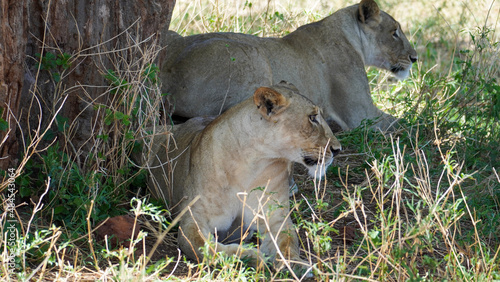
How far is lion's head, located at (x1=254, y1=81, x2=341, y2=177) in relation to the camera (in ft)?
12.9

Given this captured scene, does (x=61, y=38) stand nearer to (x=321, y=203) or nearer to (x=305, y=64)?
(x=321, y=203)

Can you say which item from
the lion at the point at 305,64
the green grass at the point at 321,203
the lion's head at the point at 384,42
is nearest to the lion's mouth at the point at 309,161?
the green grass at the point at 321,203

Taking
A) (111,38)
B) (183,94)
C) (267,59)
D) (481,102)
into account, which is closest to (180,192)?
(111,38)

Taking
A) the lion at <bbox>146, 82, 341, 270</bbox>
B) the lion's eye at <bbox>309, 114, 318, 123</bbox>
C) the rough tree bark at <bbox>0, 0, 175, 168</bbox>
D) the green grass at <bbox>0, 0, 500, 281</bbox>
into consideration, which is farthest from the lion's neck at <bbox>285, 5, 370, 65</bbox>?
the lion's eye at <bbox>309, 114, 318, 123</bbox>

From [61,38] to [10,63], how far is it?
0.48m

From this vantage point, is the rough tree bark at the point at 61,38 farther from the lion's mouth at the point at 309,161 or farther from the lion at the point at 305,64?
the lion's mouth at the point at 309,161

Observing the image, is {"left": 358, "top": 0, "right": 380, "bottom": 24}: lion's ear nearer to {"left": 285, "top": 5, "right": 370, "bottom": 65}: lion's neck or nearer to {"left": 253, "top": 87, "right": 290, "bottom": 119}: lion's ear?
{"left": 285, "top": 5, "right": 370, "bottom": 65}: lion's neck

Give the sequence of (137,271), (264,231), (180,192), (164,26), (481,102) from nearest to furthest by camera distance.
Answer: (137,271) → (264,231) → (180,192) → (164,26) → (481,102)

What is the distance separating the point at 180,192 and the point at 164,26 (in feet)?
4.01

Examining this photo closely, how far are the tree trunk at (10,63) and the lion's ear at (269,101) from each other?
49.0 inches

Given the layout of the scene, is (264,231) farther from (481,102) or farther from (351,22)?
(351,22)

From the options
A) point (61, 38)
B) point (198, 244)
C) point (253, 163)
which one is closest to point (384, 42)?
point (253, 163)

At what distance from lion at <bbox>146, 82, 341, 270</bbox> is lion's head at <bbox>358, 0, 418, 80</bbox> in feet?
9.49

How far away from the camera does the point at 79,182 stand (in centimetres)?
427
